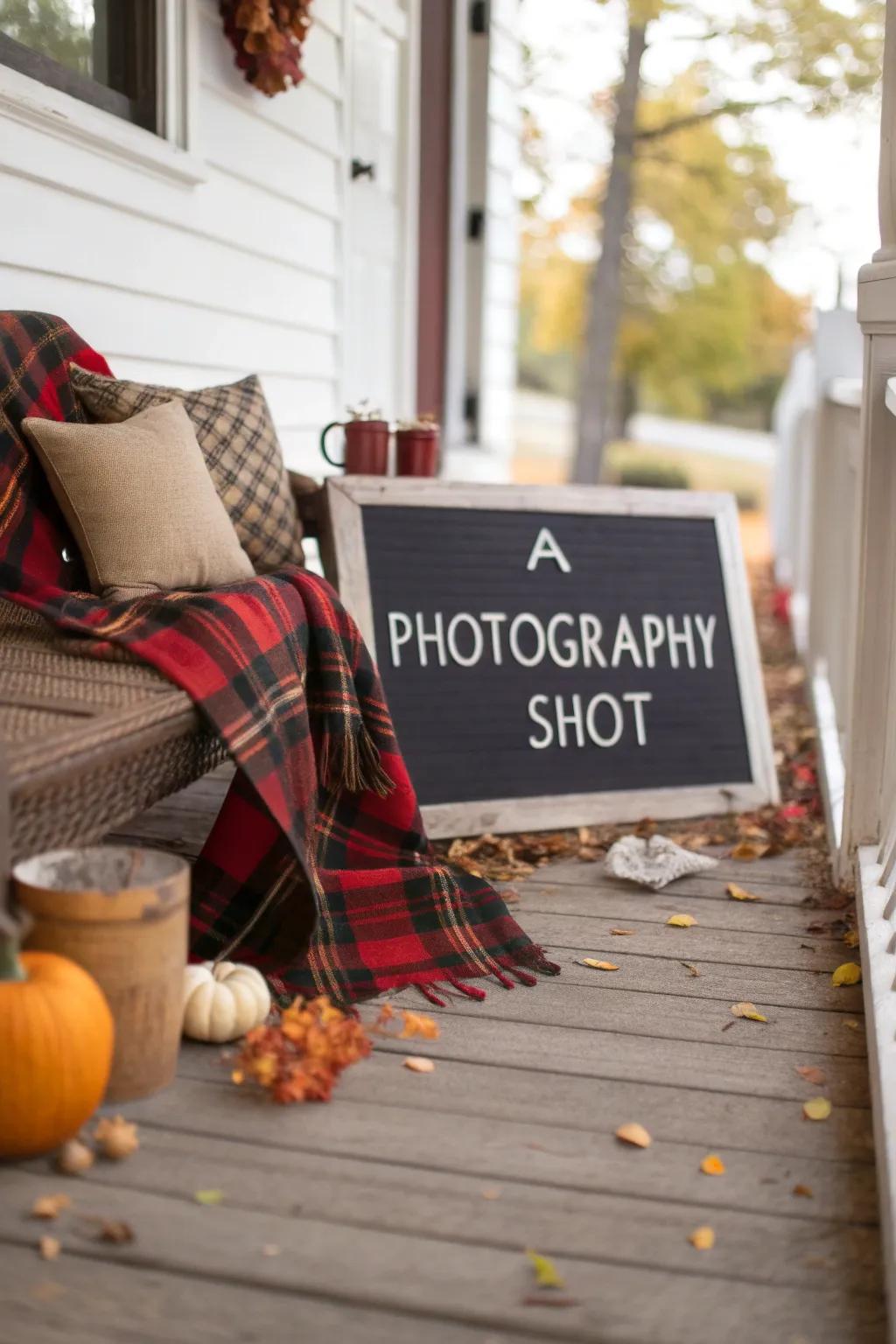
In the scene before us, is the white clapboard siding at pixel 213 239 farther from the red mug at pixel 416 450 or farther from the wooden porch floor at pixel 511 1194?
the wooden porch floor at pixel 511 1194

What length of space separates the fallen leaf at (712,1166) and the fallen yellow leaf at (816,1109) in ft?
0.63

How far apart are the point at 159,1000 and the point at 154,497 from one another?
1.04 meters

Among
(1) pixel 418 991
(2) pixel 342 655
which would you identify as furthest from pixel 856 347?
(1) pixel 418 991

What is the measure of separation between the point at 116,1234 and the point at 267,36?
313 centimetres

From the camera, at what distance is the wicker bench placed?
1546mm

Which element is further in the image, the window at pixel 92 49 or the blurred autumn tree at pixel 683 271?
the blurred autumn tree at pixel 683 271

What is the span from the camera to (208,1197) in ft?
4.98

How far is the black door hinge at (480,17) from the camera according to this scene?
19.2 feet

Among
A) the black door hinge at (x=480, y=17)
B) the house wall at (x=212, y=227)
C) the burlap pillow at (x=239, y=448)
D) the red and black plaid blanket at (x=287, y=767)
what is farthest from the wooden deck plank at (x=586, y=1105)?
the black door hinge at (x=480, y=17)

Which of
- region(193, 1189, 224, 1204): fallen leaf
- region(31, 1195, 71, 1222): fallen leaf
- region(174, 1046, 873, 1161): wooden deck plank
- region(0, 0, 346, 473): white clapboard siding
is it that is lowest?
Result: region(174, 1046, 873, 1161): wooden deck plank

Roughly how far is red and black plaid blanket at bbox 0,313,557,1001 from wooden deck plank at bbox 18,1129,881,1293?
1.59 feet

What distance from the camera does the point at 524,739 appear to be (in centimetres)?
302

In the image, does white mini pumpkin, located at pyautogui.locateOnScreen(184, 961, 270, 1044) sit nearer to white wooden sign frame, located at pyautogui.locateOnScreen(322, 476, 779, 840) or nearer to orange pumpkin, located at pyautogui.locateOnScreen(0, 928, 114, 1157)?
orange pumpkin, located at pyautogui.locateOnScreen(0, 928, 114, 1157)

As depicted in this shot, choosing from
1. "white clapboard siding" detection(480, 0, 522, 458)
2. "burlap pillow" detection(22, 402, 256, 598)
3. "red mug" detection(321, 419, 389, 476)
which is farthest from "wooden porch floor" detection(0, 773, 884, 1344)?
"white clapboard siding" detection(480, 0, 522, 458)
